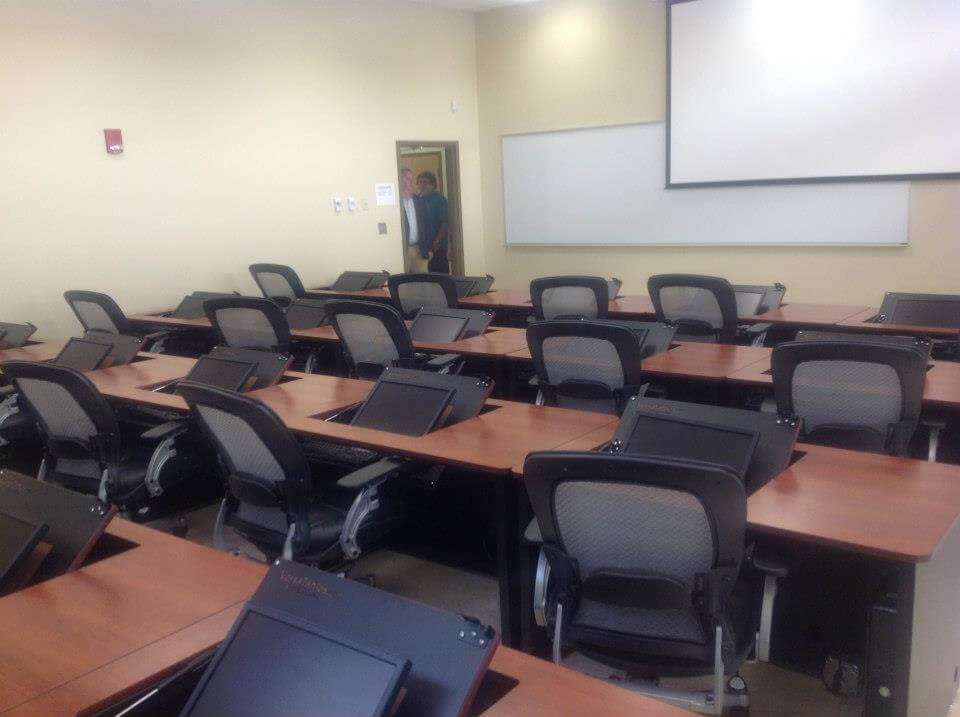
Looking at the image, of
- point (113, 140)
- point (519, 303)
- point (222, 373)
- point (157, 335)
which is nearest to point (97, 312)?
point (157, 335)

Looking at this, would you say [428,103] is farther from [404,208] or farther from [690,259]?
[690,259]

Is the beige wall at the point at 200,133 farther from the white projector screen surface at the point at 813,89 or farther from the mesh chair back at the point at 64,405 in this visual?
the mesh chair back at the point at 64,405

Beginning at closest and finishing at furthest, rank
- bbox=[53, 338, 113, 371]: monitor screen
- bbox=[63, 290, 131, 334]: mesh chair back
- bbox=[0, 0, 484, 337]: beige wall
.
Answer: bbox=[53, 338, 113, 371]: monitor screen
bbox=[63, 290, 131, 334]: mesh chair back
bbox=[0, 0, 484, 337]: beige wall

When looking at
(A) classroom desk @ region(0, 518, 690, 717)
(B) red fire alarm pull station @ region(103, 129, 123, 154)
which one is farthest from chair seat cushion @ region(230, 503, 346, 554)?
(B) red fire alarm pull station @ region(103, 129, 123, 154)

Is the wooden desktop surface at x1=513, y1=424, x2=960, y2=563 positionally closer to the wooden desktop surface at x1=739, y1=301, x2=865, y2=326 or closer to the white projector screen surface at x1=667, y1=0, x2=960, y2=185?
the wooden desktop surface at x1=739, y1=301, x2=865, y2=326

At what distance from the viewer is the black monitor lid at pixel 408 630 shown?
1142 mm

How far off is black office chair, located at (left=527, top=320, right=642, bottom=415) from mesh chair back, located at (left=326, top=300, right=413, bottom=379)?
0.80m

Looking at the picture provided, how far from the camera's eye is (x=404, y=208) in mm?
8188

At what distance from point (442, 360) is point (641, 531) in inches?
101

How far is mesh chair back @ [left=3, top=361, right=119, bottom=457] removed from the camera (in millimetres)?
2879

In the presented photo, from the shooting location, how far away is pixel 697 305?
4836 mm

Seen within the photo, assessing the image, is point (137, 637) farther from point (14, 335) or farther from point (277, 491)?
point (14, 335)

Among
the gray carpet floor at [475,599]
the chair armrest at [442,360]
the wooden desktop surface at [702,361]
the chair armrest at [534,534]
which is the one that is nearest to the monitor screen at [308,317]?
the chair armrest at [442,360]

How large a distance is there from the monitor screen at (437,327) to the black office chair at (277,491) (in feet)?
6.11
